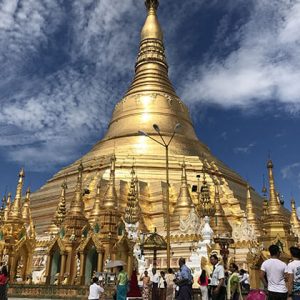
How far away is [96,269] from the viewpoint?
811 inches

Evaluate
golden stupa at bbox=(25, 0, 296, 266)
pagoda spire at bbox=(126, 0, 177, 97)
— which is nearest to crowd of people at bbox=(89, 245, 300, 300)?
golden stupa at bbox=(25, 0, 296, 266)

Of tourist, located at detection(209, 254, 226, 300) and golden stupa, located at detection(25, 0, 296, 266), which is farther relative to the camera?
golden stupa, located at detection(25, 0, 296, 266)

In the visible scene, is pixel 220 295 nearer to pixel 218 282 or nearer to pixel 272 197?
pixel 218 282

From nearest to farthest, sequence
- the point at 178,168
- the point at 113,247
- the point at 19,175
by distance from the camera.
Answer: the point at 113,247
the point at 19,175
the point at 178,168

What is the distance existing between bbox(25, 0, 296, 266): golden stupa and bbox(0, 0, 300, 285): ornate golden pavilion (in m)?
0.09

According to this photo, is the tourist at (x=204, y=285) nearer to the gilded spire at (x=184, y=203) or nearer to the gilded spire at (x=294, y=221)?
the gilded spire at (x=184, y=203)

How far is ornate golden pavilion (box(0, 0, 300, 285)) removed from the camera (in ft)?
69.3

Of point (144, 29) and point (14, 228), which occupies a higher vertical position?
point (144, 29)

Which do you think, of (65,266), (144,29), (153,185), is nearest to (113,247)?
(65,266)

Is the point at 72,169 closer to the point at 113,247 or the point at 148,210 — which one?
the point at 148,210

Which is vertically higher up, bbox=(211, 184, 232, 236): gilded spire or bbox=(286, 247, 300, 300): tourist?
bbox=(211, 184, 232, 236): gilded spire

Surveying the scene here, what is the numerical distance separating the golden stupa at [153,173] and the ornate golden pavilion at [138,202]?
0.31 feet

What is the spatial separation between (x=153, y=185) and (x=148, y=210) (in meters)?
2.26

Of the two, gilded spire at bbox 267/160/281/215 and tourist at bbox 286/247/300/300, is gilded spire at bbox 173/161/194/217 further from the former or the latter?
tourist at bbox 286/247/300/300
